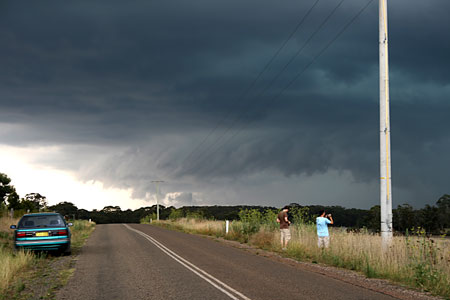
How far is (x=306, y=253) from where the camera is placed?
18.4 meters

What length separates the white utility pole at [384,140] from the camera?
50.7 feet

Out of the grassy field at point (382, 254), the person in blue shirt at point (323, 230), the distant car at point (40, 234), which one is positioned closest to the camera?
the grassy field at point (382, 254)

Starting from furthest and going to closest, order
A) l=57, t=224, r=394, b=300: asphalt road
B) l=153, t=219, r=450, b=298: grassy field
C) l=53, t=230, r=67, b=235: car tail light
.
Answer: l=53, t=230, r=67, b=235: car tail light, l=153, t=219, r=450, b=298: grassy field, l=57, t=224, r=394, b=300: asphalt road

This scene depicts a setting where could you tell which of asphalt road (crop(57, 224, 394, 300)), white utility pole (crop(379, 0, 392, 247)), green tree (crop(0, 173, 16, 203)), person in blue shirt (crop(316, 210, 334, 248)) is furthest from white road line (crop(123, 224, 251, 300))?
green tree (crop(0, 173, 16, 203))

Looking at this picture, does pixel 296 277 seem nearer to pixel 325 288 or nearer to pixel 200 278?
pixel 325 288

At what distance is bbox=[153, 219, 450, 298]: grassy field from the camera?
37.6ft

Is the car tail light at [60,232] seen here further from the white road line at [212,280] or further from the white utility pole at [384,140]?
the white utility pole at [384,140]

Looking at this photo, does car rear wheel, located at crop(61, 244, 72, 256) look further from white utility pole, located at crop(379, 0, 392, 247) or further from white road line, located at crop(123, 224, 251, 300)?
white utility pole, located at crop(379, 0, 392, 247)

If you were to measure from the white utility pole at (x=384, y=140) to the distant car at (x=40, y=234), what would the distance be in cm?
1197

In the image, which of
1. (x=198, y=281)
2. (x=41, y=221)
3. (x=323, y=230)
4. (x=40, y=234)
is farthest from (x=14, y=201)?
(x=198, y=281)

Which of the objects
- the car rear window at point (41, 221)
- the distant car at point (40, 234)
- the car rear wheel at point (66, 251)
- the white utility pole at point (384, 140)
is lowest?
the car rear wheel at point (66, 251)

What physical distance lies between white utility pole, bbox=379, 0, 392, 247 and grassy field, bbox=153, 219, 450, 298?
2.08 feet

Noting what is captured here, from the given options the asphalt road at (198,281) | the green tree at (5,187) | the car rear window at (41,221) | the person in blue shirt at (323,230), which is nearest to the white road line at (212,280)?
the asphalt road at (198,281)

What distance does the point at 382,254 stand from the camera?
563 inches
